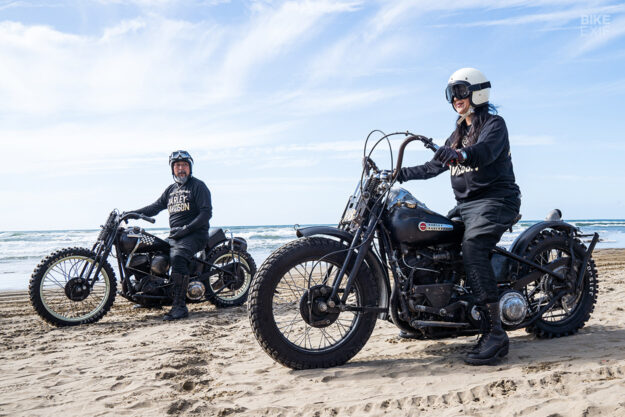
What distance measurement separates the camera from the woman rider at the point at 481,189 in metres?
3.56

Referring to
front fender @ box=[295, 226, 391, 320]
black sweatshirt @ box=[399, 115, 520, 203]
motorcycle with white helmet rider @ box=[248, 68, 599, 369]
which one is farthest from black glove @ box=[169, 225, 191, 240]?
black sweatshirt @ box=[399, 115, 520, 203]

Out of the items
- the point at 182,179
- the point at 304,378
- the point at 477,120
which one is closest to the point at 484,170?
the point at 477,120

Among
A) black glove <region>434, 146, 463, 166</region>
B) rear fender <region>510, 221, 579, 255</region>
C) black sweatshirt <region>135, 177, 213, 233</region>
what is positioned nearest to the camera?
black glove <region>434, 146, 463, 166</region>

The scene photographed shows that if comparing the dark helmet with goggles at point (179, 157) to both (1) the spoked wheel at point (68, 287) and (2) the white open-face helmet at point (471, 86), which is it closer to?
(1) the spoked wheel at point (68, 287)

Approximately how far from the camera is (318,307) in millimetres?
3404

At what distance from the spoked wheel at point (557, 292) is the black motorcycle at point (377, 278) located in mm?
167

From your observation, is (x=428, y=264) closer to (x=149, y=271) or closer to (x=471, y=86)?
(x=471, y=86)

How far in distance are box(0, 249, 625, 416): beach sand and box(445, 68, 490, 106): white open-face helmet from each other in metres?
1.97

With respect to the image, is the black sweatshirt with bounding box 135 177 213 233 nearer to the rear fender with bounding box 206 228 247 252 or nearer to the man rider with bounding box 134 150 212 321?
the man rider with bounding box 134 150 212 321

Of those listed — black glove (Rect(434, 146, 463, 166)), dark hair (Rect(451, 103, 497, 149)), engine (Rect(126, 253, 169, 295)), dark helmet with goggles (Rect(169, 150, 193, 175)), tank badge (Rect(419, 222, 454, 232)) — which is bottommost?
engine (Rect(126, 253, 169, 295))

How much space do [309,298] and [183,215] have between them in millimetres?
3798

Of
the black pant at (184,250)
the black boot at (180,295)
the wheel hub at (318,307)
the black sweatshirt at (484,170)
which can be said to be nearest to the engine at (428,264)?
the black sweatshirt at (484,170)

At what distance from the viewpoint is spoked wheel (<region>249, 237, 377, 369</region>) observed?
10.9 feet

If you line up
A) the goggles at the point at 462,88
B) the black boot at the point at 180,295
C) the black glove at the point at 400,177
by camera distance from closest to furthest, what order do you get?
1. the goggles at the point at 462,88
2. the black glove at the point at 400,177
3. the black boot at the point at 180,295
